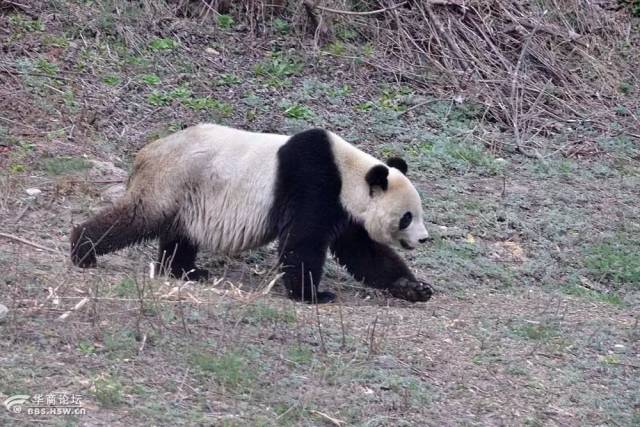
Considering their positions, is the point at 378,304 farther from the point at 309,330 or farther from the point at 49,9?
the point at 49,9

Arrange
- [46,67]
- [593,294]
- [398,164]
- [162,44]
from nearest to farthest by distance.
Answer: [398,164] < [593,294] < [46,67] < [162,44]

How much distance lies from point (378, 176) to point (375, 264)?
0.80m

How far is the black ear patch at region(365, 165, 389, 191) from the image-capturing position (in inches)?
309

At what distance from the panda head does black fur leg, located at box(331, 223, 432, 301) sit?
0.44 ft

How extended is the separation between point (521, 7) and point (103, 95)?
599 cm

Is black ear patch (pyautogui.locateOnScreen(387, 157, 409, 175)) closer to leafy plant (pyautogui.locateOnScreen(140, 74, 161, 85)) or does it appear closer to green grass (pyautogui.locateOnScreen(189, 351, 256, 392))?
green grass (pyautogui.locateOnScreen(189, 351, 256, 392))

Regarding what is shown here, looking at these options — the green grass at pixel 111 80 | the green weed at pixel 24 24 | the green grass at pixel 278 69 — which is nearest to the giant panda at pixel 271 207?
the green grass at pixel 111 80

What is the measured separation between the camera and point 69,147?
9.84 m

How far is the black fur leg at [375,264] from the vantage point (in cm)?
804

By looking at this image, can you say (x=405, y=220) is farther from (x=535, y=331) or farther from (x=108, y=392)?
(x=108, y=392)

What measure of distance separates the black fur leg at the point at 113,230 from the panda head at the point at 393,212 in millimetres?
1622

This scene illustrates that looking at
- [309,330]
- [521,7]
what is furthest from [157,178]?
[521,7]

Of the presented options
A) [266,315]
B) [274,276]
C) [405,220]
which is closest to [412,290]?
[405,220]

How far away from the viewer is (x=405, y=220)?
808 centimetres
